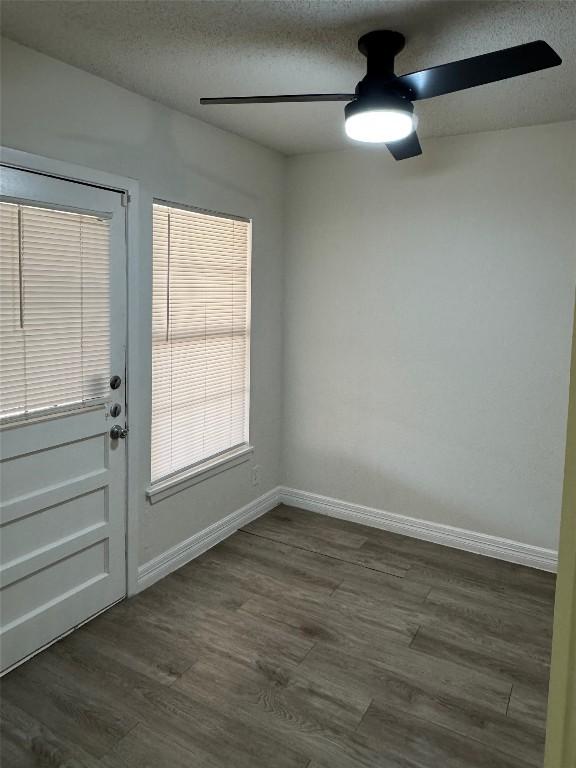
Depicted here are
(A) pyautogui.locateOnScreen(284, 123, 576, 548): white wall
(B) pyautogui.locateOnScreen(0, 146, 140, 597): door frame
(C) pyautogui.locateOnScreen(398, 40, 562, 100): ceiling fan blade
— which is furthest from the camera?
(A) pyautogui.locateOnScreen(284, 123, 576, 548): white wall

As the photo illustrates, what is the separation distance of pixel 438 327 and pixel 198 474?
1769 millimetres

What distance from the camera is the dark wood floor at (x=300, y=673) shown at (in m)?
2.02

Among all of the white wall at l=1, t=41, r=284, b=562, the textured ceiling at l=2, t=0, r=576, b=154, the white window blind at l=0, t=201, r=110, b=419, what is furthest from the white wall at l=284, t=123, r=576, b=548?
the white window blind at l=0, t=201, r=110, b=419

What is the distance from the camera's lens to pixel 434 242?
3.52 metres

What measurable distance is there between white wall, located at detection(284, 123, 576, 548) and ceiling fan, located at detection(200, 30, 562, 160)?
1.32m

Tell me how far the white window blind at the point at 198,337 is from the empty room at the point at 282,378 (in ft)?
0.07

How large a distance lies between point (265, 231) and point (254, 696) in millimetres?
2810

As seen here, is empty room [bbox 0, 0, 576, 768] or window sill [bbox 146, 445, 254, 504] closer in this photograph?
empty room [bbox 0, 0, 576, 768]

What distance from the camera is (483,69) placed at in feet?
6.05

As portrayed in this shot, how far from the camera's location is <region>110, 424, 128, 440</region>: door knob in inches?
110

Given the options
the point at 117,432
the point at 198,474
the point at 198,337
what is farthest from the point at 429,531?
the point at 117,432

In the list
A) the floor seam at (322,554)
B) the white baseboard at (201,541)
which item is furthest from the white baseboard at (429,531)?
the floor seam at (322,554)

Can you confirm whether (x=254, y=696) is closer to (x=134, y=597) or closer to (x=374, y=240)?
(x=134, y=597)

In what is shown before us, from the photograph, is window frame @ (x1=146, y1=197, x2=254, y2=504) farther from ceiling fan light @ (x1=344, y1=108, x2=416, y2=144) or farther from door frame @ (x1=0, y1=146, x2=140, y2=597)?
ceiling fan light @ (x1=344, y1=108, x2=416, y2=144)
